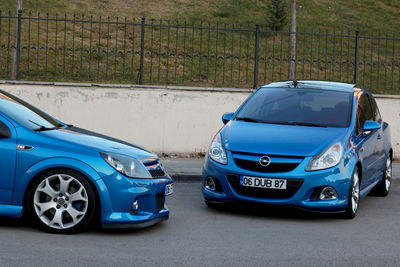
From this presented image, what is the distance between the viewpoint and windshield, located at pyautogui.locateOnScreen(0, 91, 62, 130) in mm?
6469

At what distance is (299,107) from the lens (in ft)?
27.9

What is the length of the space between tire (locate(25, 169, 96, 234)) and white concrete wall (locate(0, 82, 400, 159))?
21.6ft

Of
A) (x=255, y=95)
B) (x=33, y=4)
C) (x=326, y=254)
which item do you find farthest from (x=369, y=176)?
(x=33, y=4)

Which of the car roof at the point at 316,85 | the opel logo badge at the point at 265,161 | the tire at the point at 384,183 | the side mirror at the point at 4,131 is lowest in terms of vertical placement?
the tire at the point at 384,183

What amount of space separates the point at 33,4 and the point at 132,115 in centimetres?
2127

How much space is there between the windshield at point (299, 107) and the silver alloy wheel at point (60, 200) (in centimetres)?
289

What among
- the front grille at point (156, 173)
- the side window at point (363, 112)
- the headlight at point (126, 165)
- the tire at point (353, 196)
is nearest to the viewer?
the headlight at point (126, 165)

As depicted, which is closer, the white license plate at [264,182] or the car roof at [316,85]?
the white license plate at [264,182]

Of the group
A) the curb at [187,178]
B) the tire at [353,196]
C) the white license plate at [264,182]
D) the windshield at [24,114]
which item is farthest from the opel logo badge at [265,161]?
the curb at [187,178]

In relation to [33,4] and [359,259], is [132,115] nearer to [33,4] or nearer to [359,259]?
[359,259]

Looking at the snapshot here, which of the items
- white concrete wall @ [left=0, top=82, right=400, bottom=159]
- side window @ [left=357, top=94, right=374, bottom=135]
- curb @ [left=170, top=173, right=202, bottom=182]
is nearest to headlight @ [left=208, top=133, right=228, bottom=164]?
side window @ [left=357, top=94, right=374, bottom=135]

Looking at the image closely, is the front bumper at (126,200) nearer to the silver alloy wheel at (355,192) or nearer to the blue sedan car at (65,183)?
the blue sedan car at (65,183)

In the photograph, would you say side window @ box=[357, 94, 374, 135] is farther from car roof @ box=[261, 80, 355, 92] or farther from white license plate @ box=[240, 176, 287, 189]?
white license plate @ box=[240, 176, 287, 189]

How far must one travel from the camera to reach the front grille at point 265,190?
7121 millimetres
